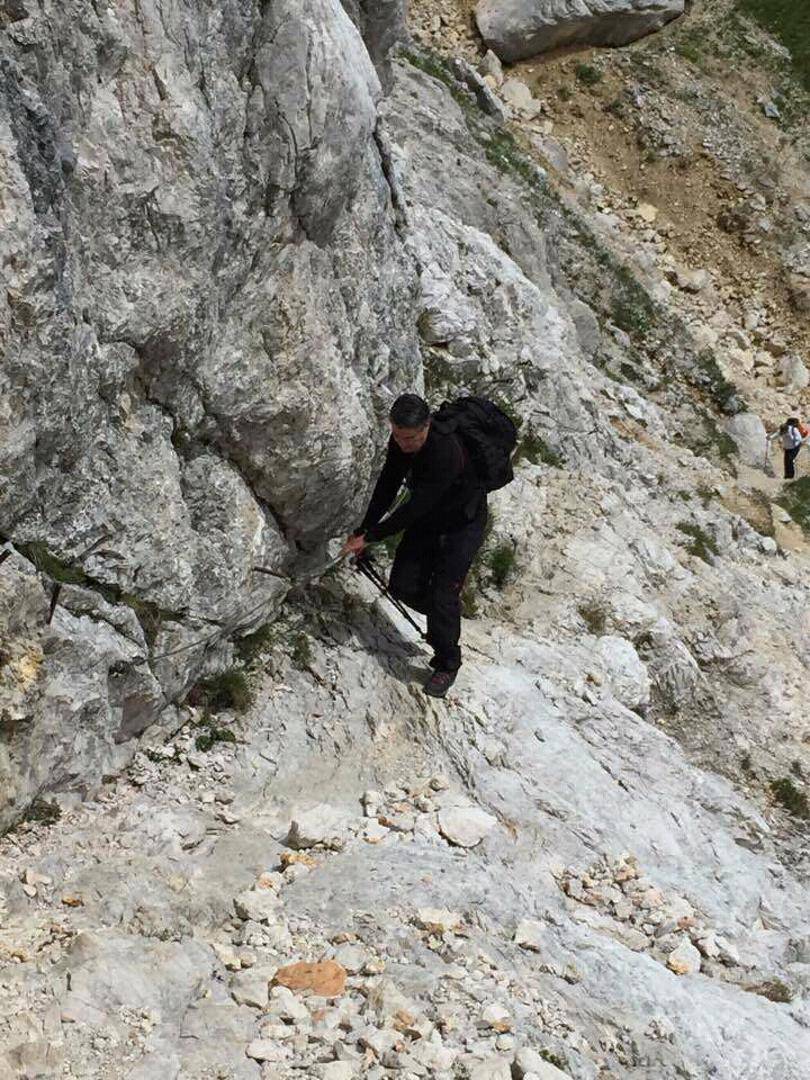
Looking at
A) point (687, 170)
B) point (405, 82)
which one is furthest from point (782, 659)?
point (687, 170)

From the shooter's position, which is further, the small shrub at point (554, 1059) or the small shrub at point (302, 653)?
the small shrub at point (302, 653)

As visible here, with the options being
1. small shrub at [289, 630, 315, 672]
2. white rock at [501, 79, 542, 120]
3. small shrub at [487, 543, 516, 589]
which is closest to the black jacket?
small shrub at [289, 630, 315, 672]

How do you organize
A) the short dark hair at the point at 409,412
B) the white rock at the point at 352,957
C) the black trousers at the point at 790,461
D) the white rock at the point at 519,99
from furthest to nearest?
the white rock at the point at 519,99, the black trousers at the point at 790,461, the short dark hair at the point at 409,412, the white rock at the point at 352,957

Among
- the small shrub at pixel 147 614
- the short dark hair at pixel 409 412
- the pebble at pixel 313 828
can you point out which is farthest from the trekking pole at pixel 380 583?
the small shrub at pixel 147 614

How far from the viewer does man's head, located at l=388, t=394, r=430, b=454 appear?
7777 millimetres

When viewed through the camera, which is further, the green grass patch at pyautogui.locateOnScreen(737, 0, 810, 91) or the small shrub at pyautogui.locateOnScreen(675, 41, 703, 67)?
the green grass patch at pyautogui.locateOnScreen(737, 0, 810, 91)

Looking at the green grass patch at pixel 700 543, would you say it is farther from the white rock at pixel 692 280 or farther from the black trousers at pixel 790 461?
the white rock at pixel 692 280

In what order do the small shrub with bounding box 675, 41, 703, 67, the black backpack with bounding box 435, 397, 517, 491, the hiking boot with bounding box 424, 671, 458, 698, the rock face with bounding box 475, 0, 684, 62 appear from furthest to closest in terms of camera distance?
the small shrub with bounding box 675, 41, 703, 67 → the rock face with bounding box 475, 0, 684, 62 → the hiking boot with bounding box 424, 671, 458, 698 → the black backpack with bounding box 435, 397, 517, 491

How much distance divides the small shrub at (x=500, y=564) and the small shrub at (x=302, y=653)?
11.2ft

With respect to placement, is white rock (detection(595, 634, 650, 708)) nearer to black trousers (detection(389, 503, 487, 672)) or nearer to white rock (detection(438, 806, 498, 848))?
black trousers (detection(389, 503, 487, 672))

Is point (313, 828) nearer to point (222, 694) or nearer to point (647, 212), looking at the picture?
point (222, 694)

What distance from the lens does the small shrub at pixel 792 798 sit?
11109mm

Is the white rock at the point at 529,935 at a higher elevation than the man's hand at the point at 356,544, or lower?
lower

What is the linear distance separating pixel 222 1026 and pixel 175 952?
1.85 feet
